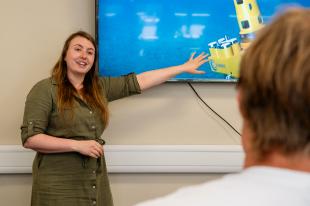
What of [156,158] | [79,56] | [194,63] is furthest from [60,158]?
[194,63]

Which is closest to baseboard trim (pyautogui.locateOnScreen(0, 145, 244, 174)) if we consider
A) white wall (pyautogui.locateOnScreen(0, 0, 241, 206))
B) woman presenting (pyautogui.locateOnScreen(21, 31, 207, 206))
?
white wall (pyautogui.locateOnScreen(0, 0, 241, 206))

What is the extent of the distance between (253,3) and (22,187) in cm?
166

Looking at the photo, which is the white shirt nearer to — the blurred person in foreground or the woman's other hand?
the blurred person in foreground

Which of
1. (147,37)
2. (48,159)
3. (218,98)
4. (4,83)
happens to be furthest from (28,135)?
(218,98)

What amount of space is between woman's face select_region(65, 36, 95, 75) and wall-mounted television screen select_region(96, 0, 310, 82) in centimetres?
23

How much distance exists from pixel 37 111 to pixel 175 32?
889mm

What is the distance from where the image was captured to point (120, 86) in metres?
2.18

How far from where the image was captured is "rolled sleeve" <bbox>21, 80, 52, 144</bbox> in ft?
Answer: 6.19

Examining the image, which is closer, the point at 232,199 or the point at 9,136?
the point at 232,199

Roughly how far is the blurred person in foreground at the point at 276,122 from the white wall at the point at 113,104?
173cm

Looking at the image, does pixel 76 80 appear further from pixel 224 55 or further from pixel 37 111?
pixel 224 55

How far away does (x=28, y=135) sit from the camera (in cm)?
189

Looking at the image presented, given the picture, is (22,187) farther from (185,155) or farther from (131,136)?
(185,155)

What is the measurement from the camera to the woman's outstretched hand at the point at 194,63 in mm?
2264
